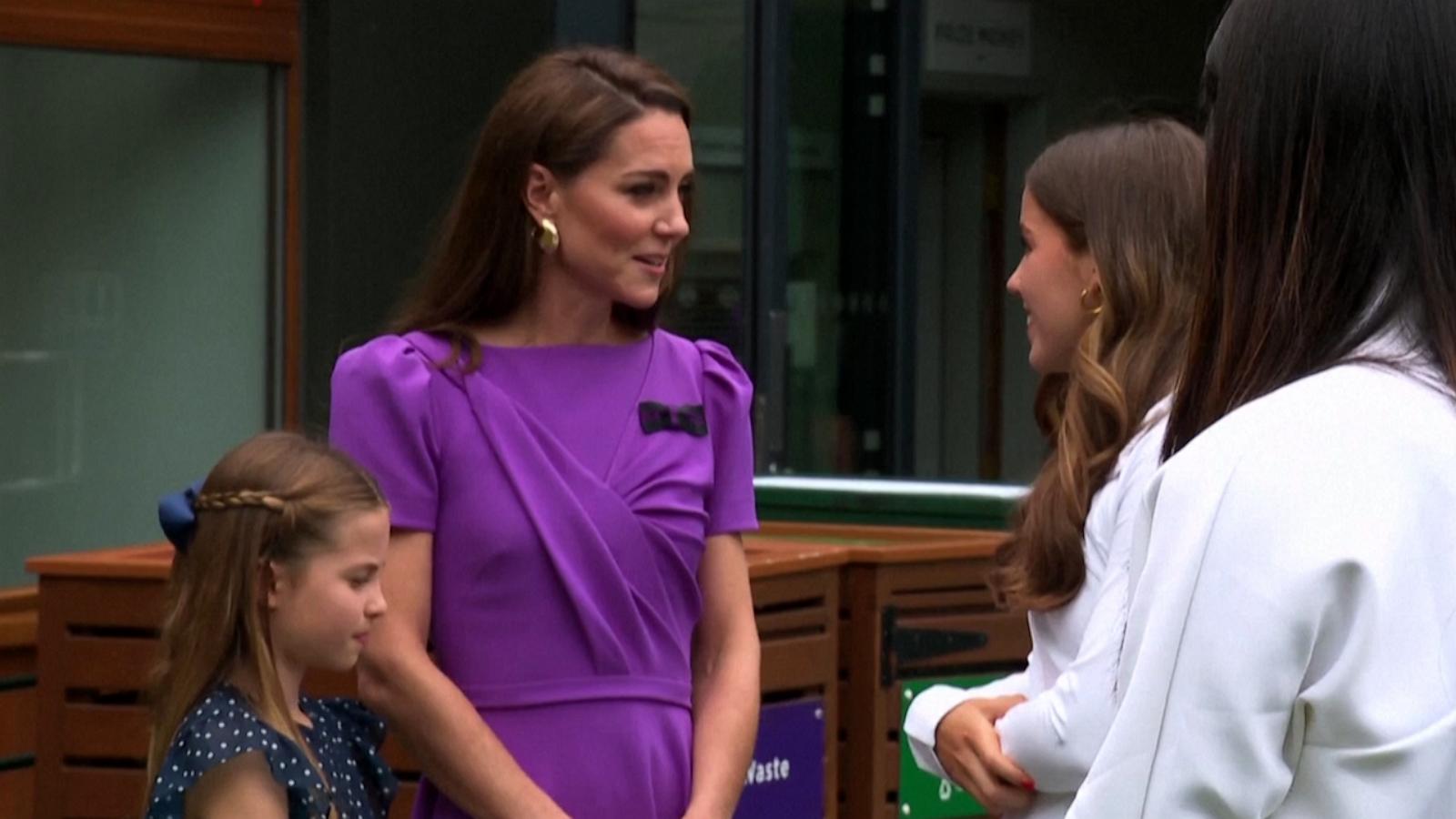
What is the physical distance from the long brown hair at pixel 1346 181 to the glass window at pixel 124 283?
5872mm

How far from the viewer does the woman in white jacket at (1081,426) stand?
9.21 ft

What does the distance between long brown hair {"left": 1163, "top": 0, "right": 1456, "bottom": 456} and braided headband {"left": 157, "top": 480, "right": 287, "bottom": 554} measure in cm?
174

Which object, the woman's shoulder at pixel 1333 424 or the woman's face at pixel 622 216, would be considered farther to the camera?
the woman's face at pixel 622 216

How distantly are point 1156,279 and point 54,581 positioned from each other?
7.67 feet

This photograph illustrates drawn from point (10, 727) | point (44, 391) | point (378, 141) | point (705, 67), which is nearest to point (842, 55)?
point (705, 67)

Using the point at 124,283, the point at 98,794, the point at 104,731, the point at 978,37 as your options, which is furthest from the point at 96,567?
the point at 978,37

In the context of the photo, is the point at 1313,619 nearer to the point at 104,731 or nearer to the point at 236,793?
the point at 236,793

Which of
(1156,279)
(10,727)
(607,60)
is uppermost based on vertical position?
(607,60)

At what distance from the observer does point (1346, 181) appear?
1.60m

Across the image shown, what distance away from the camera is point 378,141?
25.7 feet

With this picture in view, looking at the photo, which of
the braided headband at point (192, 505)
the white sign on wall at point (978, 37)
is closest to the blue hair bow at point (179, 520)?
the braided headband at point (192, 505)

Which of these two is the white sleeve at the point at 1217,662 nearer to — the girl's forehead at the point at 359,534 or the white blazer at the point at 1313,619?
the white blazer at the point at 1313,619

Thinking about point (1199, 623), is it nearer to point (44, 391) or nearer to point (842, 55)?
point (44, 391)

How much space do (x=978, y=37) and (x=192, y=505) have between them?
10.1 m
